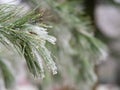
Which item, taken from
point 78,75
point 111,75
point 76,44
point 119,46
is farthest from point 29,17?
point 111,75

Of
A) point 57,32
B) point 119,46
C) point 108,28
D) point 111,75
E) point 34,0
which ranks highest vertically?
point 34,0

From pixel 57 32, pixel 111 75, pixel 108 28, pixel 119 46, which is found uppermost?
pixel 57 32

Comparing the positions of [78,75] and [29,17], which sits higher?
[29,17]

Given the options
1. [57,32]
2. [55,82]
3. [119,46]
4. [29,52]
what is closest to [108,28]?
[119,46]

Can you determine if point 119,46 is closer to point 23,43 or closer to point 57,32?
point 57,32

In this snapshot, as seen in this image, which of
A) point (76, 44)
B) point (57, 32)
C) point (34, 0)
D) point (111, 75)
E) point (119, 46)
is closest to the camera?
point (34, 0)

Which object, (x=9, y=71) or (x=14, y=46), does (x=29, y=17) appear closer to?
(x=14, y=46)

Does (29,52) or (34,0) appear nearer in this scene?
(29,52)

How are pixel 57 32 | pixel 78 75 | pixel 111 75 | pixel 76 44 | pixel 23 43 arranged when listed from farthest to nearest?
pixel 111 75, pixel 78 75, pixel 76 44, pixel 57 32, pixel 23 43

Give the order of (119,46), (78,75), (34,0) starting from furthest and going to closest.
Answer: (119,46)
(78,75)
(34,0)
